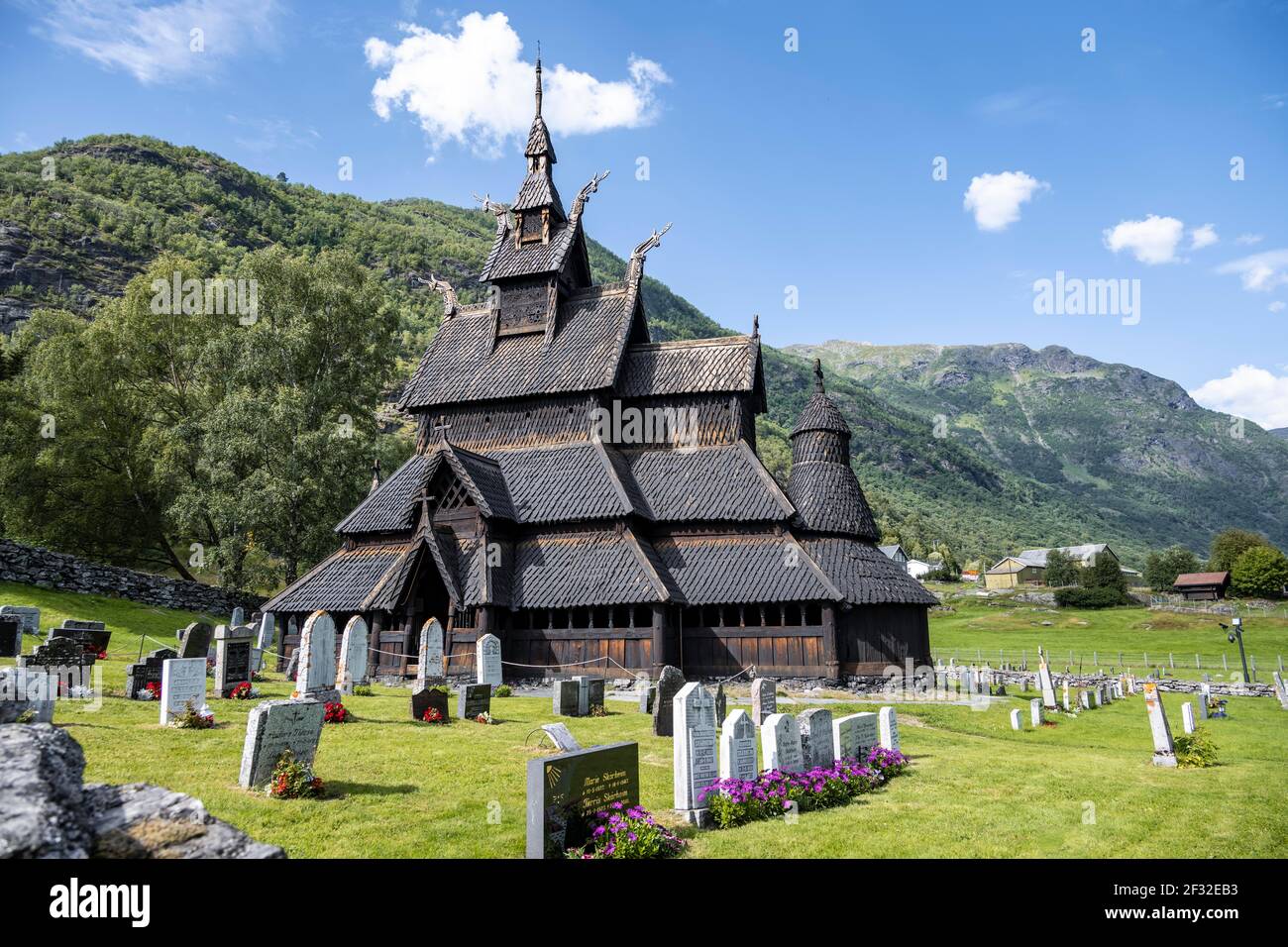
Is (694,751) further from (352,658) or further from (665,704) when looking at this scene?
(352,658)

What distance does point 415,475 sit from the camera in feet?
108

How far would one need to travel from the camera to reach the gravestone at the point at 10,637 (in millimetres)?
Answer: 20203

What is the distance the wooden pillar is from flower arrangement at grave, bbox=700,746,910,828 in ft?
40.3

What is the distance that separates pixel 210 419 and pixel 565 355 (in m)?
19.9

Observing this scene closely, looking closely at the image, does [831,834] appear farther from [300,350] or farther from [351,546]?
[300,350]

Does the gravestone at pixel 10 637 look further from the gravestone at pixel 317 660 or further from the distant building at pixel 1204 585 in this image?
the distant building at pixel 1204 585

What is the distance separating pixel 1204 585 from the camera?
3529 inches

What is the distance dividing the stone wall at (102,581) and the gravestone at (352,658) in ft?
51.1

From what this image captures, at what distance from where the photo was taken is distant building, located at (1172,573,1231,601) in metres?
88.3

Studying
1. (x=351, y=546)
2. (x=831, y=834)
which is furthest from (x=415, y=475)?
(x=831, y=834)

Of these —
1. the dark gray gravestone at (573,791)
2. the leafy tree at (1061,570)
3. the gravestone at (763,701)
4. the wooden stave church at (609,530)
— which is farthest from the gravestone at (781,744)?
the leafy tree at (1061,570)

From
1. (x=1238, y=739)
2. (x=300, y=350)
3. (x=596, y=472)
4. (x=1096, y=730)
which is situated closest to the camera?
(x=1238, y=739)
